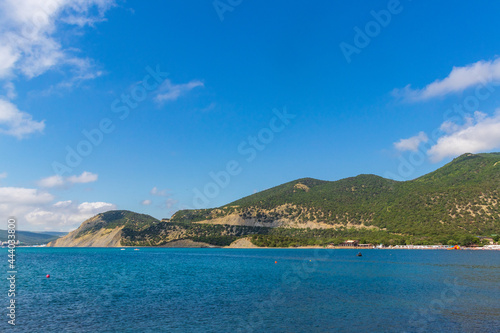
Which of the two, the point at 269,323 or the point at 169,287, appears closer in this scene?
the point at 269,323

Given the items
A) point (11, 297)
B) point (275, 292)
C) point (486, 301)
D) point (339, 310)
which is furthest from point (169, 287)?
point (486, 301)

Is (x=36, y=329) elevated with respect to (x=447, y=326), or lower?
elevated

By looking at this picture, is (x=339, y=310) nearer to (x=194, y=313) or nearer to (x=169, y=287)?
(x=194, y=313)

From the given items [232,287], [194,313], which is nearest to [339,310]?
[194,313]

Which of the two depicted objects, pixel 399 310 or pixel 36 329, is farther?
pixel 399 310

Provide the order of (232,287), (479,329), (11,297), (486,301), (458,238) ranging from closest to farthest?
(479,329) → (486,301) → (11,297) → (232,287) → (458,238)

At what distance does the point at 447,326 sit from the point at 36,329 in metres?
36.9

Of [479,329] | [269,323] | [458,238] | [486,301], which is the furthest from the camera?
[458,238]

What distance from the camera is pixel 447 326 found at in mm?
31250

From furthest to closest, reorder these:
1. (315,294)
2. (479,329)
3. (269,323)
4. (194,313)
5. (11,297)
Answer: (315,294) < (11,297) < (194,313) < (269,323) < (479,329)

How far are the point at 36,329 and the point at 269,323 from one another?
20.8 metres

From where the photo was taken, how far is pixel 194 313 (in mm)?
36656

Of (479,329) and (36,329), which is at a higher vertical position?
(36,329)

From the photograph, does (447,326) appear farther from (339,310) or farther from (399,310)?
(339,310)
